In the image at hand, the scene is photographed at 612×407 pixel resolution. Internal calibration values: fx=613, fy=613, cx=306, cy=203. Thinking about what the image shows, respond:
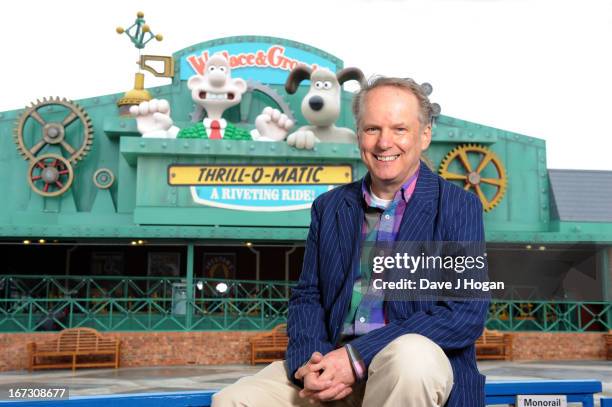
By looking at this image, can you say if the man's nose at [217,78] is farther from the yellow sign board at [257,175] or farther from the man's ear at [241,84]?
the yellow sign board at [257,175]

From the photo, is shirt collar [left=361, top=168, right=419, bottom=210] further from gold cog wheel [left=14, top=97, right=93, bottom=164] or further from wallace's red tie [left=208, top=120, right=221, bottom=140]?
gold cog wheel [left=14, top=97, right=93, bottom=164]

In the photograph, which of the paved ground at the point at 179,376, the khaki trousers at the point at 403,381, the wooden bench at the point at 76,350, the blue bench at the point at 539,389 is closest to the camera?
the khaki trousers at the point at 403,381

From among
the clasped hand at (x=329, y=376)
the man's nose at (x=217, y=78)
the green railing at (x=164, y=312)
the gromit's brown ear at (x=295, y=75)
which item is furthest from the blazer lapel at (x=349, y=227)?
the man's nose at (x=217, y=78)

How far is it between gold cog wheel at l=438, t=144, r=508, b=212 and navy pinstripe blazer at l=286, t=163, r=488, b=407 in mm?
12607

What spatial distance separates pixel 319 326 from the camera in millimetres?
2594

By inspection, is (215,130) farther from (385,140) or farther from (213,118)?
(385,140)

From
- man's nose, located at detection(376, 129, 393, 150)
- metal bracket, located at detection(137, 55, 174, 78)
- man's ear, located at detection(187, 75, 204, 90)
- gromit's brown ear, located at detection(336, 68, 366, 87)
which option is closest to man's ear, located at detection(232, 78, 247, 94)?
man's ear, located at detection(187, 75, 204, 90)

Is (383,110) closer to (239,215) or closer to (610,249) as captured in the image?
(239,215)

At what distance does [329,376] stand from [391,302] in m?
0.42

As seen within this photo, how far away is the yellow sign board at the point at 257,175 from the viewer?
13883mm

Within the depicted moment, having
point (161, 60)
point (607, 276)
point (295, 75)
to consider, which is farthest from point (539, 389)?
point (161, 60)

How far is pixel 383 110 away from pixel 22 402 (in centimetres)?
192

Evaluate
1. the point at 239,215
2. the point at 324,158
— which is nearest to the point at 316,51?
the point at 324,158

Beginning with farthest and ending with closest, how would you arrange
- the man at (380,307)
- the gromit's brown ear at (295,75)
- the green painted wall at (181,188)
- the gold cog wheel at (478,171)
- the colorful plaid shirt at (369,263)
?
1. the gold cog wheel at (478,171)
2. the gromit's brown ear at (295,75)
3. the green painted wall at (181,188)
4. the colorful plaid shirt at (369,263)
5. the man at (380,307)
